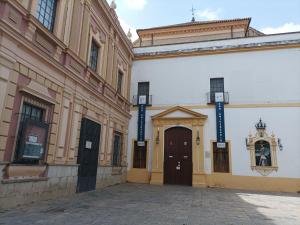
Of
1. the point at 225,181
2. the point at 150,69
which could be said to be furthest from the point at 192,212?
the point at 150,69

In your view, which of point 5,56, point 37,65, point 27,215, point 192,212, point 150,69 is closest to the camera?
point 27,215

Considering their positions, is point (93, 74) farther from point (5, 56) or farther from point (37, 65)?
point (5, 56)

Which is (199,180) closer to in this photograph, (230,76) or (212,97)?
(212,97)

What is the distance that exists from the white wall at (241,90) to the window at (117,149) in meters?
1.17

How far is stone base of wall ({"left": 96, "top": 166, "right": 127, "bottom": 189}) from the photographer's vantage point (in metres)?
11.4

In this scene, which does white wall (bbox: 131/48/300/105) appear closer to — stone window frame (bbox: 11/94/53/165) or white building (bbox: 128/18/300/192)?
white building (bbox: 128/18/300/192)

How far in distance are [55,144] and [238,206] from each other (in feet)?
20.4

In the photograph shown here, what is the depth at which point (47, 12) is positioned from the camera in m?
8.24

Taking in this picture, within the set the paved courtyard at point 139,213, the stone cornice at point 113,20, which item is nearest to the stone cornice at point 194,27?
the stone cornice at point 113,20

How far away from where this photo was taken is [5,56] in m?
6.12

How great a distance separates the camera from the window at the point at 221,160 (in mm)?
14208

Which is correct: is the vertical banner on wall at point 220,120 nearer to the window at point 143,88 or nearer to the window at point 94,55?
the window at point 143,88

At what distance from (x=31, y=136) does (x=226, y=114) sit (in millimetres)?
10874

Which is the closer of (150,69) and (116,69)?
(116,69)
